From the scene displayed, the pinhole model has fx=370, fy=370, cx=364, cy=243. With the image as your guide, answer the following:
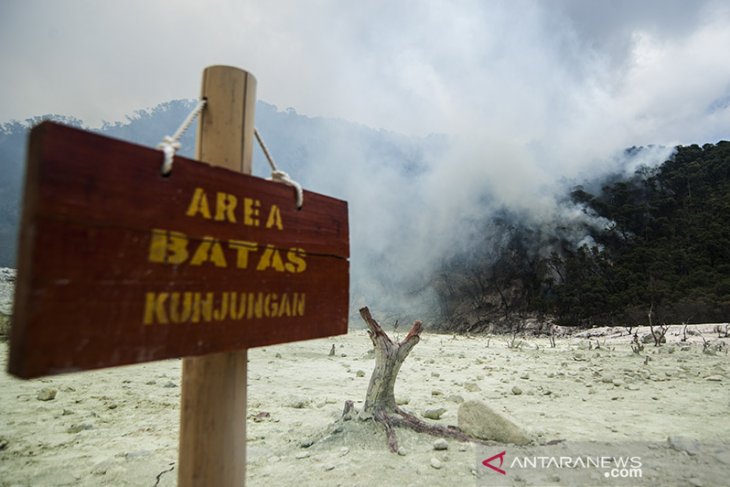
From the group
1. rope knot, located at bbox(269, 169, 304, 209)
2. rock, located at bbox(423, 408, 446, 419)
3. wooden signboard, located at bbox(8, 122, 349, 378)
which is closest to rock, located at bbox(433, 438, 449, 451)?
rock, located at bbox(423, 408, 446, 419)

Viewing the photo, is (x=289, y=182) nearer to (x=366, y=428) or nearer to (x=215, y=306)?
(x=215, y=306)

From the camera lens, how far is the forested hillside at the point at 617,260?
22.0m

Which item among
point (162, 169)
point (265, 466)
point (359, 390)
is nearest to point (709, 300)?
point (359, 390)

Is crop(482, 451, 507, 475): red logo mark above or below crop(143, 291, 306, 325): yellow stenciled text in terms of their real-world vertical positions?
below

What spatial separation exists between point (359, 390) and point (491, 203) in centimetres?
3037

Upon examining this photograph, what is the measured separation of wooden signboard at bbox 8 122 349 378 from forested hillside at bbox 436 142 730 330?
23794 millimetres

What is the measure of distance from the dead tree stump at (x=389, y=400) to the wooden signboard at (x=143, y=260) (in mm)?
2406

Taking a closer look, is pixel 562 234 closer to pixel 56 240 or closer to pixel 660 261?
pixel 660 261

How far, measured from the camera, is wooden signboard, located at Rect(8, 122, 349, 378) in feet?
2.45

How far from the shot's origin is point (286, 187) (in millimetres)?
1254

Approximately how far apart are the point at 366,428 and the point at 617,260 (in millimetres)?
29561

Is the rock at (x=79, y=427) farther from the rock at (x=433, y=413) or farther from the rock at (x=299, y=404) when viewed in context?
the rock at (x=433, y=413)

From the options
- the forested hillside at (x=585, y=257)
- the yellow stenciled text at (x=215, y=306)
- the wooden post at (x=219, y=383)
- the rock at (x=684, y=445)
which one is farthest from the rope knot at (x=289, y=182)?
the forested hillside at (x=585, y=257)

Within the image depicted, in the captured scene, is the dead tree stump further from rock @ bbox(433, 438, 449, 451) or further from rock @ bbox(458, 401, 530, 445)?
rock @ bbox(433, 438, 449, 451)
